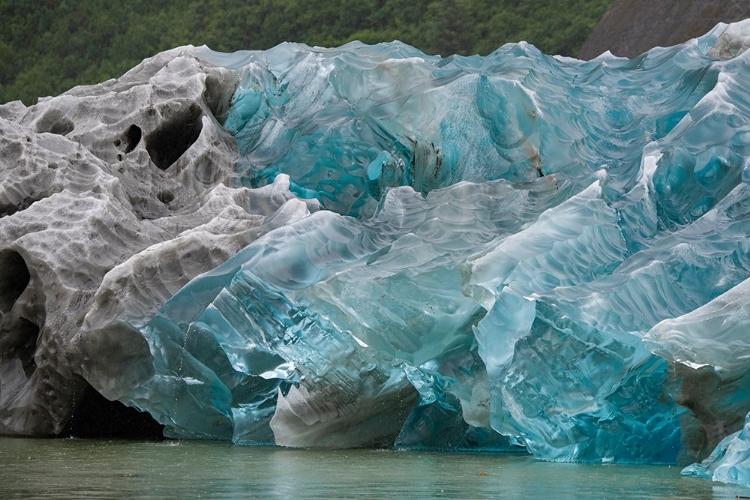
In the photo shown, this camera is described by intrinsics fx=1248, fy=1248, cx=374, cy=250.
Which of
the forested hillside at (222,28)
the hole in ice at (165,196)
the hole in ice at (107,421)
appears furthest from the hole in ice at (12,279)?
the forested hillside at (222,28)

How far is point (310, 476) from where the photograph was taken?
4.82 metres

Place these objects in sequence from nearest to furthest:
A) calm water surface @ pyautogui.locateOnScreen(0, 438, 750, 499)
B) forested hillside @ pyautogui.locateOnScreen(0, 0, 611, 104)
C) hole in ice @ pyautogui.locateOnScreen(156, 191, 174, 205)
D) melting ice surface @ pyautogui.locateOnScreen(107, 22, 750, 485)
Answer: calm water surface @ pyautogui.locateOnScreen(0, 438, 750, 499), melting ice surface @ pyautogui.locateOnScreen(107, 22, 750, 485), hole in ice @ pyautogui.locateOnScreen(156, 191, 174, 205), forested hillside @ pyautogui.locateOnScreen(0, 0, 611, 104)

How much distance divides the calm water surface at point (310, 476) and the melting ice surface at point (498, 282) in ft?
1.28

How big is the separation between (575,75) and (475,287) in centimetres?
350

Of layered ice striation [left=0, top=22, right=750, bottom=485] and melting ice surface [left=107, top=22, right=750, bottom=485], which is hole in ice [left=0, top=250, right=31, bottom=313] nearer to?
layered ice striation [left=0, top=22, right=750, bottom=485]

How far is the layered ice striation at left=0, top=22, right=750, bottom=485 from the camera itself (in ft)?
19.8

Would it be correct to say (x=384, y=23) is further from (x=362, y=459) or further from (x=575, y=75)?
(x=362, y=459)

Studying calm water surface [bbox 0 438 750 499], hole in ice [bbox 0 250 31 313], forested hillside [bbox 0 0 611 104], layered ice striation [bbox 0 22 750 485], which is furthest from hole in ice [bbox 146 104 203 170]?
forested hillside [bbox 0 0 611 104]

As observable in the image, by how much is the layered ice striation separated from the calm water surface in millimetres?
411

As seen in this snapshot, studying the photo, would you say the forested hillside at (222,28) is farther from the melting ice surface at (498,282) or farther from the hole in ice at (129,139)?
the hole in ice at (129,139)

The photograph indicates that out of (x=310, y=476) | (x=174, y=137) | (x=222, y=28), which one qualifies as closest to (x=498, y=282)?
(x=310, y=476)

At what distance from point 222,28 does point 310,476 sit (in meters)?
25.3

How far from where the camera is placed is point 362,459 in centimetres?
587

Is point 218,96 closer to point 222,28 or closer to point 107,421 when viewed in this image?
point 107,421
